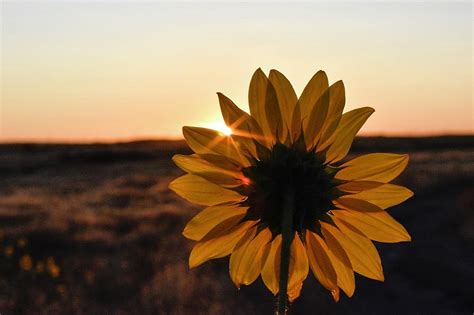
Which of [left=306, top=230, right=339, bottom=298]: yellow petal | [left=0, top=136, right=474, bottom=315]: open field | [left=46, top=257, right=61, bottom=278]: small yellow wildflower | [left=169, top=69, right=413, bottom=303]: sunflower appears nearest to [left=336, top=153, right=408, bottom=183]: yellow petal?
[left=169, top=69, right=413, bottom=303]: sunflower

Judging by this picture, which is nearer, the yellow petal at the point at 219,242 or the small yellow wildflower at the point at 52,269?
the yellow petal at the point at 219,242

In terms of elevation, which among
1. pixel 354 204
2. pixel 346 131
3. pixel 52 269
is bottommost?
pixel 52 269

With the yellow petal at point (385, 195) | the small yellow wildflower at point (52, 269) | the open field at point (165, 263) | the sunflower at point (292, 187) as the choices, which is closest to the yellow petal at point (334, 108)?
the sunflower at point (292, 187)

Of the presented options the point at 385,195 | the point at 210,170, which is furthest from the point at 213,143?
the point at 385,195

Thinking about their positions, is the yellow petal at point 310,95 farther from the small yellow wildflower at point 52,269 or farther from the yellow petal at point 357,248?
the small yellow wildflower at point 52,269

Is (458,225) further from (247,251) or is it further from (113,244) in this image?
(247,251)

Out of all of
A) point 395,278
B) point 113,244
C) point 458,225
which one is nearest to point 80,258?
point 113,244

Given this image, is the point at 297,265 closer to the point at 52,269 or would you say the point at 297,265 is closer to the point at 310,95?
the point at 310,95
